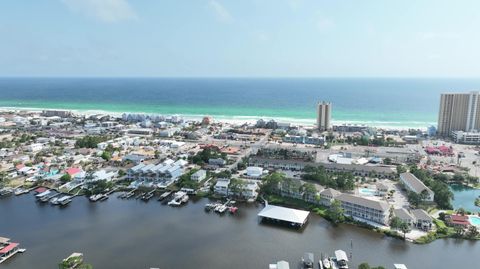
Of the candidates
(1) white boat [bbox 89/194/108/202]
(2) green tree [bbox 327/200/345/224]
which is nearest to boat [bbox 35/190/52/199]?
(1) white boat [bbox 89/194/108/202]

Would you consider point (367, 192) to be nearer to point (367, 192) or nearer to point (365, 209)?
point (367, 192)

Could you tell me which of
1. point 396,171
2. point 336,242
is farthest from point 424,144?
point 336,242

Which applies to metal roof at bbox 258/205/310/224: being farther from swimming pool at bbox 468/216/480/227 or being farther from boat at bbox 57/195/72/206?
boat at bbox 57/195/72/206

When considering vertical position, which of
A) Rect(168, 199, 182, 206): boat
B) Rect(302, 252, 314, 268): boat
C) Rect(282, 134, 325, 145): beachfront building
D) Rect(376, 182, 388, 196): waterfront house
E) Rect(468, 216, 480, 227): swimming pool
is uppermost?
Rect(282, 134, 325, 145): beachfront building

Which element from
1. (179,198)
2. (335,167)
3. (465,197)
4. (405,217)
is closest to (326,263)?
(405,217)

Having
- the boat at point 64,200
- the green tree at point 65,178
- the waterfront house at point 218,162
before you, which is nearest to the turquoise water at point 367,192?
the waterfront house at point 218,162

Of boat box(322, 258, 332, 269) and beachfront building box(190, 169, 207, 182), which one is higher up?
beachfront building box(190, 169, 207, 182)
